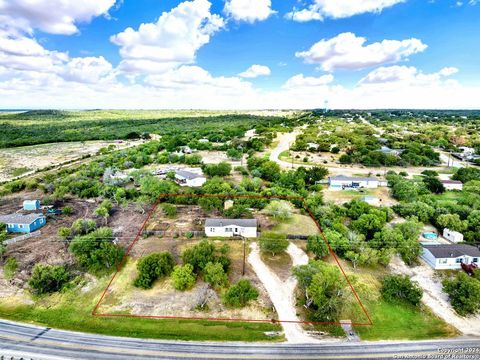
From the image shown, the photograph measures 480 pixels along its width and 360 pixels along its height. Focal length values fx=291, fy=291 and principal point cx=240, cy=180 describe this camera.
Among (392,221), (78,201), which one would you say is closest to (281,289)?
(392,221)

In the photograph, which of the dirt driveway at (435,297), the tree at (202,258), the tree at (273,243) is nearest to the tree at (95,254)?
the tree at (202,258)

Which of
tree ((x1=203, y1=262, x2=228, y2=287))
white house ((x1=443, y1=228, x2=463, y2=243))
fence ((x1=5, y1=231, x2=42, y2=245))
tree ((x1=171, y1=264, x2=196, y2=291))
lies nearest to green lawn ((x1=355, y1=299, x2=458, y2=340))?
tree ((x1=203, y1=262, x2=228, y2=287))

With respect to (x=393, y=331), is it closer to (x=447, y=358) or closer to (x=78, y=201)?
(x=447, y=358)

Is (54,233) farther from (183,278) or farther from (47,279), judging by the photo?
(183,278)

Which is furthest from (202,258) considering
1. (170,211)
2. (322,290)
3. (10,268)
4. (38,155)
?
(38,155)

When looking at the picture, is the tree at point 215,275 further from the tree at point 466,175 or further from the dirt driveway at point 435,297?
the tree at point 466,175

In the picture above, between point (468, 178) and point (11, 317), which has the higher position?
point (468, 178)
